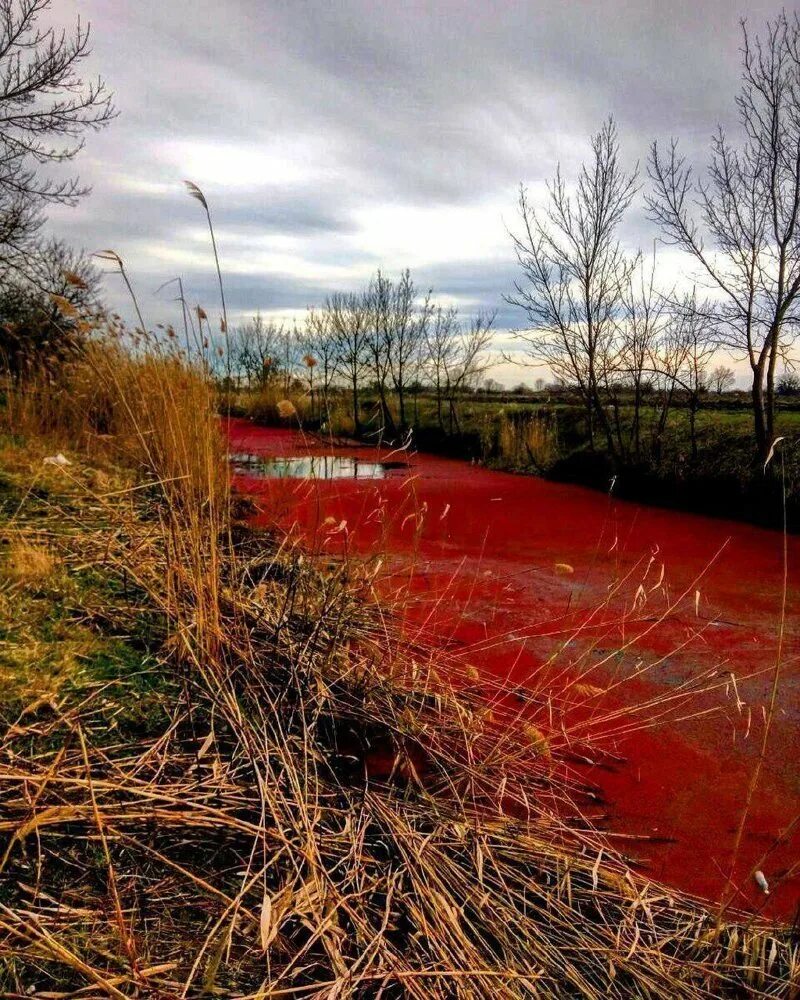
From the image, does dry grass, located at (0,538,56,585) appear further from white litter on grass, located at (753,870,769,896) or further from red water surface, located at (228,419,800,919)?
white litter on grass, located at (753,870,769,896)

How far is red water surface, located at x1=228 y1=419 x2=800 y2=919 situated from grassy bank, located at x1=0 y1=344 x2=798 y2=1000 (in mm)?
177

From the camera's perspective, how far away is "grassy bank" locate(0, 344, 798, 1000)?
42.9 inches

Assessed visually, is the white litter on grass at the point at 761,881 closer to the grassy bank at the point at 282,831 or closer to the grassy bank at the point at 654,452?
the grassy bank at the point at 282,831

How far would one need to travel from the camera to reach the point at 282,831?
1.34 m

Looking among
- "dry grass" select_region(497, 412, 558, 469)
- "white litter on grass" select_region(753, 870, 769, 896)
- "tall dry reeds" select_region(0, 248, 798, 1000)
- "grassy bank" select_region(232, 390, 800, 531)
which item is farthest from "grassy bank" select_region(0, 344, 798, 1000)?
"dry grass" select_region(497, 412, 558, 469)

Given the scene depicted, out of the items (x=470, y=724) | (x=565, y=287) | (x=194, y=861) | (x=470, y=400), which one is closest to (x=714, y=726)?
(x=470, y=724)

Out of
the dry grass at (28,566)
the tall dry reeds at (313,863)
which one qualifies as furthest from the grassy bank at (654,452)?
the tall dry reeds at (313,863)

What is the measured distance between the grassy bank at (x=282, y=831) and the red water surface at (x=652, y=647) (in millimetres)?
177

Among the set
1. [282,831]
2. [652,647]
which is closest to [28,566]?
[282,831]

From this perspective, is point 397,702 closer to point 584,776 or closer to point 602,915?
point 584,776

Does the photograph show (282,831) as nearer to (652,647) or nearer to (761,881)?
(761,881)

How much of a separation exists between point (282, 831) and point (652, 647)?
1939mm

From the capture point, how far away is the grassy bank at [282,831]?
1091 mm

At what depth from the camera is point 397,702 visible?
2.03 metres
